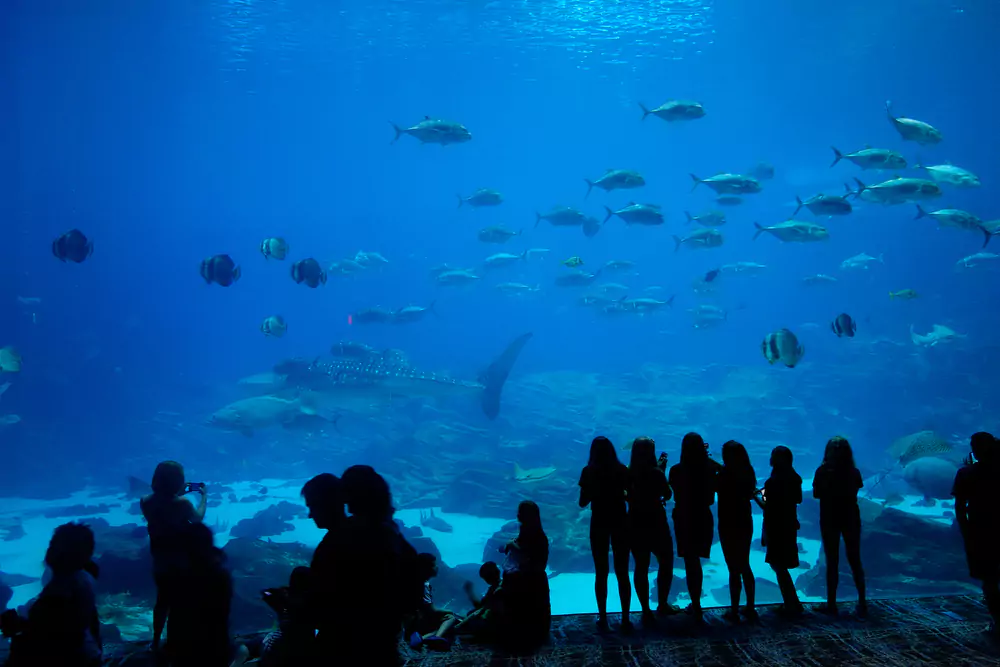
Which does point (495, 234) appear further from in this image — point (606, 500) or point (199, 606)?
point (199, 606)

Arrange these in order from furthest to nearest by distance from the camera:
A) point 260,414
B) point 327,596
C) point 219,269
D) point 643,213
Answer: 1. point 260,414
2. point 643,213
3. point 219,269
4. point 327,596

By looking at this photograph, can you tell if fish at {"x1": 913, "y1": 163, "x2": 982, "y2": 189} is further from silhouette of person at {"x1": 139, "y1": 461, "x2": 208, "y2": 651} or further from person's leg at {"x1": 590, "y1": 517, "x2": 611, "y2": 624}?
silhouette of person at {"x1": 139, "y1": 461, "x2": 208, "y2": 651}

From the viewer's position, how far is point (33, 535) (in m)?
15.2

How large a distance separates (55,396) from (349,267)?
1861 cm

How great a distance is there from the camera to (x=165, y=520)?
3.86 m

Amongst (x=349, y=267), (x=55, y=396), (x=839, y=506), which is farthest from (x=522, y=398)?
(x=55, y=396)

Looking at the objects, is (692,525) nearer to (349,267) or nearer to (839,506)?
(839,506)

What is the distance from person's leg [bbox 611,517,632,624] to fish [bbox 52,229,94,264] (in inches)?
344

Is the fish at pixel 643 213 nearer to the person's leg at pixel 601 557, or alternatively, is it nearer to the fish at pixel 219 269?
the fish at pixel 219 269

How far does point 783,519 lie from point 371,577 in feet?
10.9

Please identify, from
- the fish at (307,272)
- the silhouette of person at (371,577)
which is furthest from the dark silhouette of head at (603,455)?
the fish at (307,272)

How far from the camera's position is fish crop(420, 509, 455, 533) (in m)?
13.2

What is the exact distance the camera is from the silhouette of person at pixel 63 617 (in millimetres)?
2699

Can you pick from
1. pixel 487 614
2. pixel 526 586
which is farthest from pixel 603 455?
pixel 487 614
